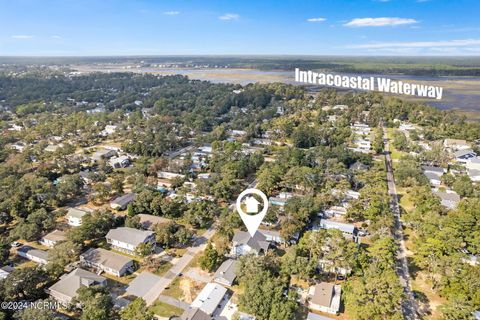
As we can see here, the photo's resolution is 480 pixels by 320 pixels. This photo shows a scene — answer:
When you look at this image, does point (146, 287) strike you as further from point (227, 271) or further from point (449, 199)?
point (449, 199)

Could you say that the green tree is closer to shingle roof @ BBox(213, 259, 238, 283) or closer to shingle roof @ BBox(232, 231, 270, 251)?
shingle roof @ BBox(213, 259, 238, 283)

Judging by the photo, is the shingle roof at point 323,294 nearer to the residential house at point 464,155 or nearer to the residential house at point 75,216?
the residential house at point 75,216

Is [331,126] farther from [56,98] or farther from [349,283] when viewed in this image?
[56,98]

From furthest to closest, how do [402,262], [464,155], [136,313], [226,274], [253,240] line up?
1. [464,155]
2. [253,240]
3. [402,262]
4. [226,274]
5. [136,313]

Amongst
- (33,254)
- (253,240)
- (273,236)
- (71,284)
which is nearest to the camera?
(71,284)

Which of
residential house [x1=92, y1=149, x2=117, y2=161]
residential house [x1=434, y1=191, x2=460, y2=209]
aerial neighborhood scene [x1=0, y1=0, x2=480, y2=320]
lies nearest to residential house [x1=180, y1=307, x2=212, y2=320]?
aerial neighborhood scene [x1=0, y1=0, x2=480, y2=320]

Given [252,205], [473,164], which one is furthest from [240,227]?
[473,164]

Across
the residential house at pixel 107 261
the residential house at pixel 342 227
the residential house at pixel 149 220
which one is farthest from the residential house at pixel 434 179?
the residential house at pixel 107 261
